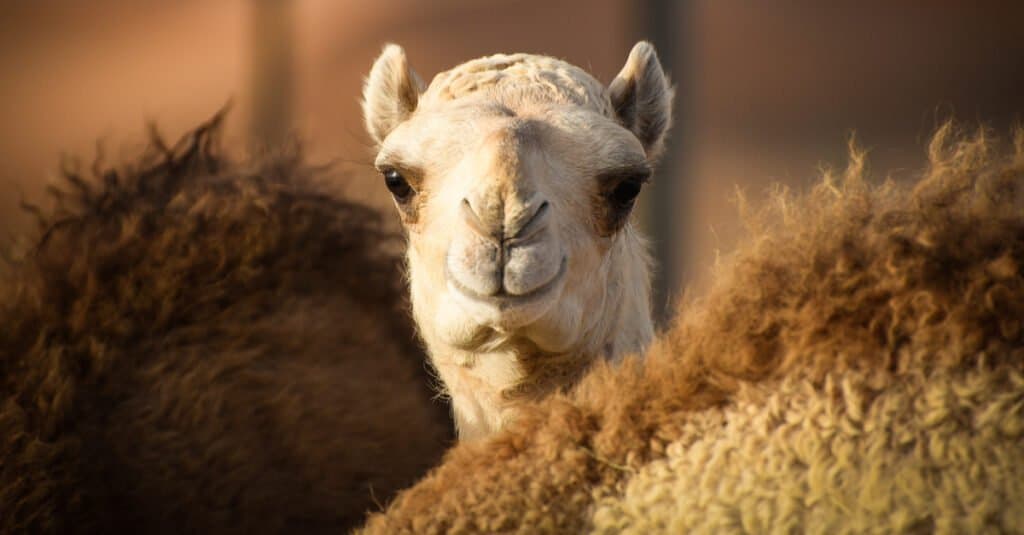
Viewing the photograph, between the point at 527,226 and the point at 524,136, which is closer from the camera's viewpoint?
the point at 527,226

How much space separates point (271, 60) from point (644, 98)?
269cm

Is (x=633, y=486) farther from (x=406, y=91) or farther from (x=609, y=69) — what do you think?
(x=609, y=69)

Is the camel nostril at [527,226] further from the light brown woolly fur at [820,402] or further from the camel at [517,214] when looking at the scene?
the light brown woolly fur at [820,402]

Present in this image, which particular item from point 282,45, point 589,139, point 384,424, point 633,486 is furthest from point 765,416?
point 282,45

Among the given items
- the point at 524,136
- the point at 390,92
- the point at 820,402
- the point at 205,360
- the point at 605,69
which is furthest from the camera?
the point at 605,69

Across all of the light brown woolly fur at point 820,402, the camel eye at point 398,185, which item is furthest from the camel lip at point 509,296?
the light brown woolly fur at point 820,402

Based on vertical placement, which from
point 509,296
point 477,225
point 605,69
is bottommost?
point 509,296

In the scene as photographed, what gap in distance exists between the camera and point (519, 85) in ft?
7.83

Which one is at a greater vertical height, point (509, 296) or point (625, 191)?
point (625, 191)

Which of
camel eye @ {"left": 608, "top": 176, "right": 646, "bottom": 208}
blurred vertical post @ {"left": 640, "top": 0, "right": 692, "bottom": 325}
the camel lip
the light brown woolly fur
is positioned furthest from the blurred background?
the light brown woolly fur

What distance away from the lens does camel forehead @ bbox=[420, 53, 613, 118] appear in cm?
236

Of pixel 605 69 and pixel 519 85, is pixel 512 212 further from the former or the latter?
pixel 605 69

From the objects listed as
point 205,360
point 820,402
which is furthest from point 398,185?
point 820,402

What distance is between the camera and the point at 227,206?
275 cm
